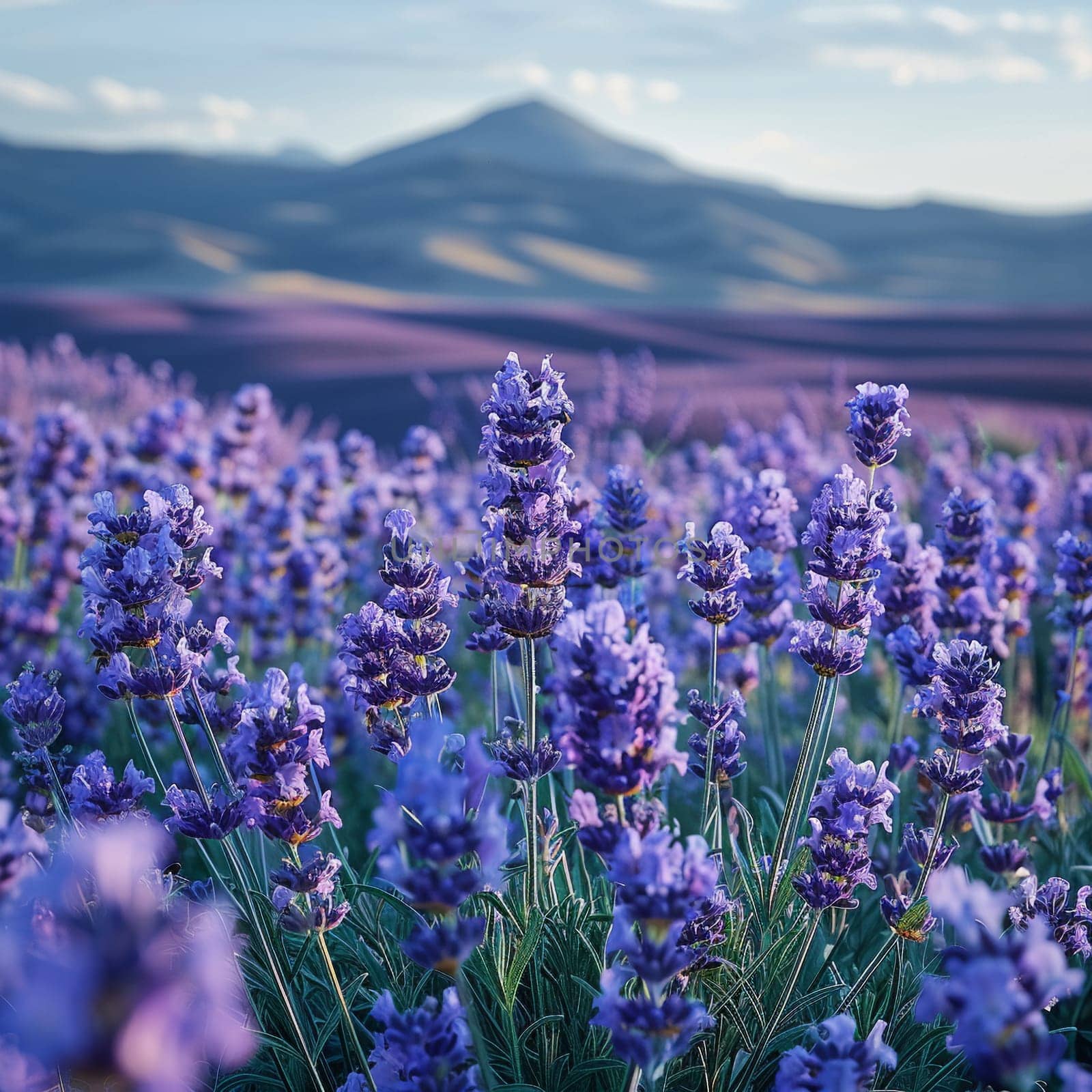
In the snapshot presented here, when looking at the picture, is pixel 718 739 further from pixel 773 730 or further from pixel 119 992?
pixel 119 992

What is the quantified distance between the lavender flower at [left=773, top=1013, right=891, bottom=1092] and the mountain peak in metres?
71.6

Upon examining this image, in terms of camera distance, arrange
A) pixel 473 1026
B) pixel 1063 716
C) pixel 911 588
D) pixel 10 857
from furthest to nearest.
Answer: pixel 1063 716 < pixel 911 588 < pixel 473 1026 < pixel 10 857

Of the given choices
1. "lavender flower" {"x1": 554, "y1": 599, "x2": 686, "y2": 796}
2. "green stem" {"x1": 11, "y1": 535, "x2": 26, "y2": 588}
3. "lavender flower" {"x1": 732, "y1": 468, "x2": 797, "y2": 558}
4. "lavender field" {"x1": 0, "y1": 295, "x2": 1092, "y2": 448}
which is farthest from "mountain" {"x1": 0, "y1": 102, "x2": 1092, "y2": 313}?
"lavender flower" {"x1": 554, "y1": 599, "x2": 686, "y2": 796}

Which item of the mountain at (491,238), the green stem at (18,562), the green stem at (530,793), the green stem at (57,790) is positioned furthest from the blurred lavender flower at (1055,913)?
the mountain at (491,238)

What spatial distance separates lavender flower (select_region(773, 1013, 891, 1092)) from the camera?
1271mm

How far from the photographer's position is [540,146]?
260 feet

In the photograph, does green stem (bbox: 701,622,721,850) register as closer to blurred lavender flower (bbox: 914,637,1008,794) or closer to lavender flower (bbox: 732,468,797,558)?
blurred lavender flower (bbox: 914,637,1008,794)

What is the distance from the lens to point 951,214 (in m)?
64.4

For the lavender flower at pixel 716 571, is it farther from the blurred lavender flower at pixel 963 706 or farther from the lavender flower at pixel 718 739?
the blurred lavender flower at pixel 963 706

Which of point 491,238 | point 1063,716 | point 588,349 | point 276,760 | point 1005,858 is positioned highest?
point 491,238

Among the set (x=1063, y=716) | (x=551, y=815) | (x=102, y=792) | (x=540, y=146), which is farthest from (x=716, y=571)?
(x=540, y=146)

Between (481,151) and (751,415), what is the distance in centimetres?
6931

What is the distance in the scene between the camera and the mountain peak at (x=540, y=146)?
73438 millimetres

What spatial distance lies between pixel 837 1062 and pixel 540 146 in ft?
276
